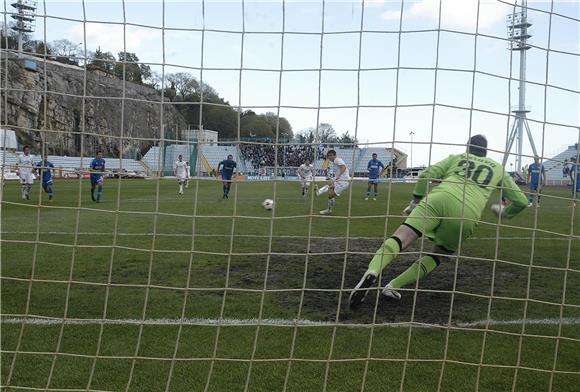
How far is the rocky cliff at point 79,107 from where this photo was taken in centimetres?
329

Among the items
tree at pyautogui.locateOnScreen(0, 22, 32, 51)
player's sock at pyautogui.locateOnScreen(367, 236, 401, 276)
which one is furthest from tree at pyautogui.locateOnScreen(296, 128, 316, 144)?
tree at pyautogui.locateOnScreen(0, 22, 32, 51)

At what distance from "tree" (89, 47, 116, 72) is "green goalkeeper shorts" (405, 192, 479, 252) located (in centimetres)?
266

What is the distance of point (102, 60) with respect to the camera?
10.7 ft

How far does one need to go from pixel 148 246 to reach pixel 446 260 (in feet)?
14.0

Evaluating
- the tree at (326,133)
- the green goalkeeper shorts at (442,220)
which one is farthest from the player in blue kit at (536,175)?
the tree at (326,133)

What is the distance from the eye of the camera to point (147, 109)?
11.2ft

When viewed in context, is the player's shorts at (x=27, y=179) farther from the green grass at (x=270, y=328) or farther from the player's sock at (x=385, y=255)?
the player's sock at (x=385, y=255)

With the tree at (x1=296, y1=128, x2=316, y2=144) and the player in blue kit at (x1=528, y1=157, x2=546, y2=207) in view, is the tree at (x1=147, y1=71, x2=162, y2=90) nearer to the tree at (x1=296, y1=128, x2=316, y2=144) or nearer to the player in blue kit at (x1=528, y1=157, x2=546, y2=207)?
the tree at (x1=296, y1=128, x2=316, y2=144)

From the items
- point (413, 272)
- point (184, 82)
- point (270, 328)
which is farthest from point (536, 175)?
point (184, 82)

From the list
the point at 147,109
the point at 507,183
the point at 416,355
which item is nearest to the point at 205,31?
the point at 147,109

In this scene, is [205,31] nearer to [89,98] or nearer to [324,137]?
[89,98]

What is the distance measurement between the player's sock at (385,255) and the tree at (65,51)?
2630 millimetres

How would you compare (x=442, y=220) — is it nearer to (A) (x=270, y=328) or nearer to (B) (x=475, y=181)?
(B) (x=475, y=181)

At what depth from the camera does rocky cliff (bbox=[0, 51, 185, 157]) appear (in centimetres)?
329
